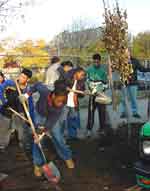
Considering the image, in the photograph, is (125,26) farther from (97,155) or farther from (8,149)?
(8,149)

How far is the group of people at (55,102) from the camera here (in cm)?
537

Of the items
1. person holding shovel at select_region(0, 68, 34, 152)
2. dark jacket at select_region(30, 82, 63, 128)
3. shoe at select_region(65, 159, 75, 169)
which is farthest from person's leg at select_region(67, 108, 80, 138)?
dark jacket at select_region(30, 82, 63, 128)

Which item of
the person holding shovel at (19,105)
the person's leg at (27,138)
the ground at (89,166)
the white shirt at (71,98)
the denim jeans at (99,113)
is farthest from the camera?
the denim jeans at (99,113)

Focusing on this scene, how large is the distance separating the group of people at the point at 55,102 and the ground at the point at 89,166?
0.72ft

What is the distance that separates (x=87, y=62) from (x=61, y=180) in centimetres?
709

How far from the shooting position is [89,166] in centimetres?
562

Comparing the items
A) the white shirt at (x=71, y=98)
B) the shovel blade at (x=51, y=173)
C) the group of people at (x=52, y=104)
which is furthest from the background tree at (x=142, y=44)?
the shovel blade at (x=51, y=173)

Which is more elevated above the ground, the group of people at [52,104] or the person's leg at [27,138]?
the group of people at [52,104]

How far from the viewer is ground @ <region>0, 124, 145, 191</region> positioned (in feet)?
16.2

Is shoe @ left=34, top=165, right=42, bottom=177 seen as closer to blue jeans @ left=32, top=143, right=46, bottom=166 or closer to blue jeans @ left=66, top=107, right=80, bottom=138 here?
blue jeans @ left=32, top=143, right=46, bottom=166

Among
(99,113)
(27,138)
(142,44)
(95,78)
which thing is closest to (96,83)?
(95,78)

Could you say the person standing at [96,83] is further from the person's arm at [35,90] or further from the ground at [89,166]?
the person's arm at [35,90]

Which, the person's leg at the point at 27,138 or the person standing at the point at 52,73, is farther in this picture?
the person standing at the point at 52,73

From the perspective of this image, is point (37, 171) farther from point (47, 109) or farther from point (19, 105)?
point (19, 105)
